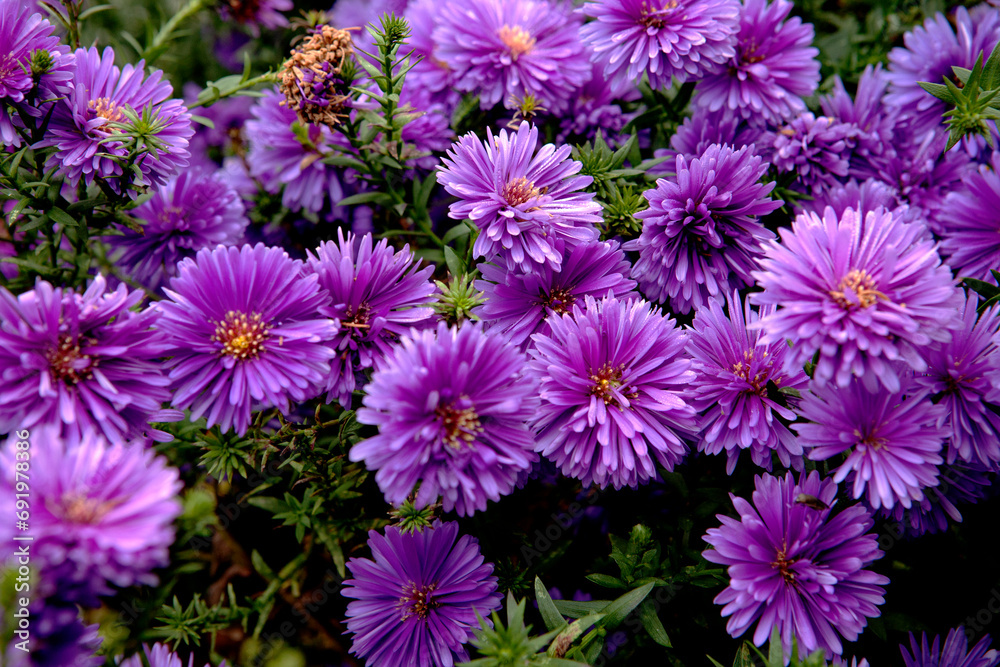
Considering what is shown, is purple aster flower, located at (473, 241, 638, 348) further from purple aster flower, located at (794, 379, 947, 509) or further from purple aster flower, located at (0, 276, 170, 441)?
purple aster flower, located at (0, 276, 170, 441)

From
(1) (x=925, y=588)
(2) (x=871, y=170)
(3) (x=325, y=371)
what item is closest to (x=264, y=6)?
(3) (x=325, y=371)

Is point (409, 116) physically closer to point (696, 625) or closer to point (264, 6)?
point (264, 6)

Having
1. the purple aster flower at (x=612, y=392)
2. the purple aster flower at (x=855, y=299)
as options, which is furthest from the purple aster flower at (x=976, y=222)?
the purple aster flower at (x=612, y=392)

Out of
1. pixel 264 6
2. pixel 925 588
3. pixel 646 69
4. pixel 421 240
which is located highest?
pixel 264 6

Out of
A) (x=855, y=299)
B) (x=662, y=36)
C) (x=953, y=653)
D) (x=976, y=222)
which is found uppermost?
(x=662, y=36)

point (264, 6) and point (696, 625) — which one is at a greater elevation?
point (264, 6)

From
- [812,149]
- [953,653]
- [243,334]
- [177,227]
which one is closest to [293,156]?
[177,227]

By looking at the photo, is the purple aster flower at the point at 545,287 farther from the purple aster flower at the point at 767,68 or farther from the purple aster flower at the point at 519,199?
the purple aster flower at the point at 767,68

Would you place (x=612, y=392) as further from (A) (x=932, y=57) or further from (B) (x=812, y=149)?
(A) (x=932, y=57)
